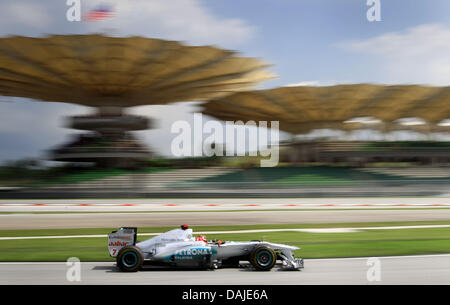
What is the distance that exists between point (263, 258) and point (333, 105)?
117ft

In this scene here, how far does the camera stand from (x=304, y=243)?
1126 centimetres

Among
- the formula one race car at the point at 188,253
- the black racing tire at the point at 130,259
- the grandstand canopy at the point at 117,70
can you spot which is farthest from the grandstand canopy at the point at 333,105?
the black racing tire at the point at 130,259

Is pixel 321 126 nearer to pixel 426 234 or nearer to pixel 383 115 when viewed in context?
pixel 383 115

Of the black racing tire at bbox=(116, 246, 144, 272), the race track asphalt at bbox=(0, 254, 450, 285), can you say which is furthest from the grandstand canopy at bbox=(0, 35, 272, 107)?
the black racing tire at bbox=(116, 246, 144, 272)

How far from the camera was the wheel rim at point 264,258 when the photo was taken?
7645mm

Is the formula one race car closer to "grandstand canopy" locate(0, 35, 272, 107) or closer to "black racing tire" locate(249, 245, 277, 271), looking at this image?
"black racing tire" locate(249, 245, 277, 271)

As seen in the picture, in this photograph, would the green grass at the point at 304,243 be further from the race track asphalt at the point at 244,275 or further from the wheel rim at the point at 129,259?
the wheel rim at the point at 129,259

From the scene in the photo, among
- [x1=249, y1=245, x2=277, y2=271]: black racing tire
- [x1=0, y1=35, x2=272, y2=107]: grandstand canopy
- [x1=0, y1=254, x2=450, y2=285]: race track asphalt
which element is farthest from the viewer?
[x1=0, y1=35, x2=272, y2=107]: grandstand canopy

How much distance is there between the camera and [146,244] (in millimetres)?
7840

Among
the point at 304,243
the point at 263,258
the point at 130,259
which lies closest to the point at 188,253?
the point at 130,259

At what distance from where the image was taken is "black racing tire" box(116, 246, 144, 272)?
7494 mm

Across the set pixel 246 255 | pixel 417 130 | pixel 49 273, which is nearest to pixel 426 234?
pixel 246 255

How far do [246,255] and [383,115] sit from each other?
40838mm

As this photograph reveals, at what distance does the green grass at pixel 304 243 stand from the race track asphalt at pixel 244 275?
3.29 ft
